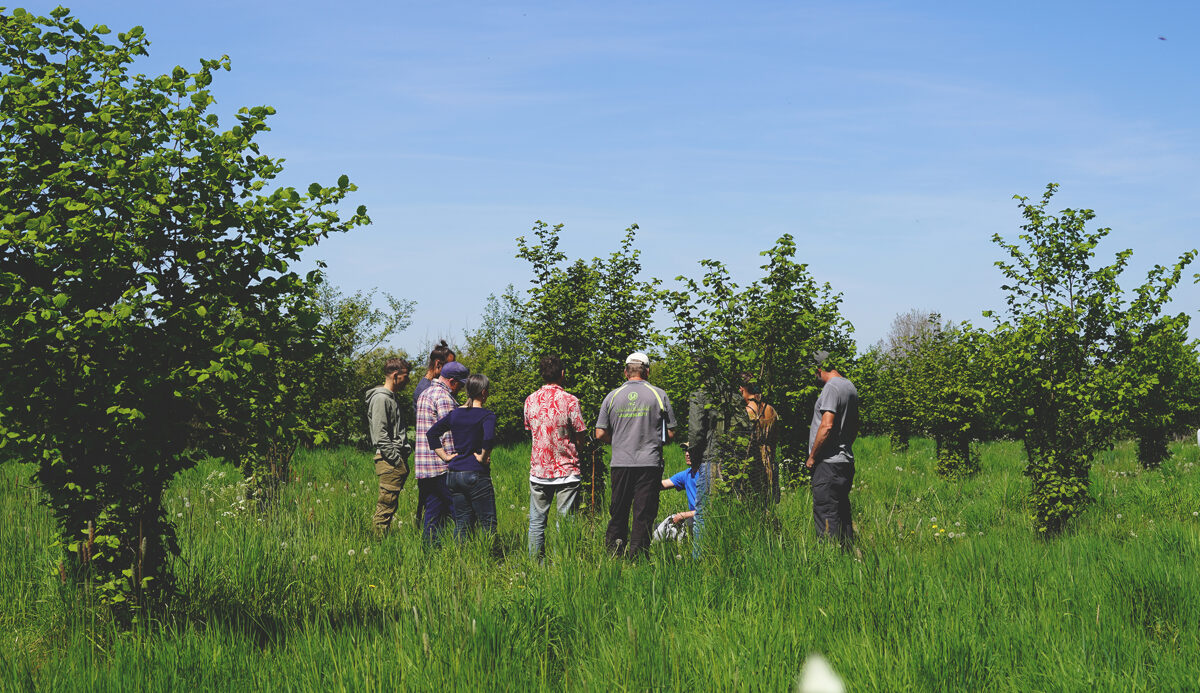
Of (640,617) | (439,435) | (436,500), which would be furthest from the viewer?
(436,500)

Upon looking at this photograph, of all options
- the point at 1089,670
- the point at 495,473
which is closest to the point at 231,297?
the point at 1089,670

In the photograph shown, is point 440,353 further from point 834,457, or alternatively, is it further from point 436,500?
point 834,457

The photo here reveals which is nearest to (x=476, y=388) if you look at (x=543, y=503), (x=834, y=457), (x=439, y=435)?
(x=439, y=435)

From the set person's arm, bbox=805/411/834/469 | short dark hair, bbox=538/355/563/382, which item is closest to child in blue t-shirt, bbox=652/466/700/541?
person's arm, bbox=805/411/834/469

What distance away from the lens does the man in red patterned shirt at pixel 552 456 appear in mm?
7570

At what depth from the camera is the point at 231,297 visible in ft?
14.8

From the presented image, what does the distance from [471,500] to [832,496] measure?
340cm

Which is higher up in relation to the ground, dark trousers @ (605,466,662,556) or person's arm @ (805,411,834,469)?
person's arm @ (805,411,834,469)

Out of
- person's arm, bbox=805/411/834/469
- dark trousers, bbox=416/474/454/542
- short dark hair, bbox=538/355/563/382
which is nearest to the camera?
person's arm, bbox=805/411/834/469

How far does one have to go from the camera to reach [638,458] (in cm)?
741

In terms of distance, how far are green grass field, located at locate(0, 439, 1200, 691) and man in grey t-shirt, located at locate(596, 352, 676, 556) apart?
600 millimetres

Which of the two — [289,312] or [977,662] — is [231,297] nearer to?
[289,312]

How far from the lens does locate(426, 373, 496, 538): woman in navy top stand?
7.70m

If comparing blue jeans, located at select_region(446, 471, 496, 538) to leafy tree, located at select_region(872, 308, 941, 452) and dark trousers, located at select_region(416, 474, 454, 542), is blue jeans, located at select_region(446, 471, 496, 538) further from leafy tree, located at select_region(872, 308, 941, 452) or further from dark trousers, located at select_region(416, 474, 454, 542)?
leafy tree, located at select_region(872, 308, 941, 452)
